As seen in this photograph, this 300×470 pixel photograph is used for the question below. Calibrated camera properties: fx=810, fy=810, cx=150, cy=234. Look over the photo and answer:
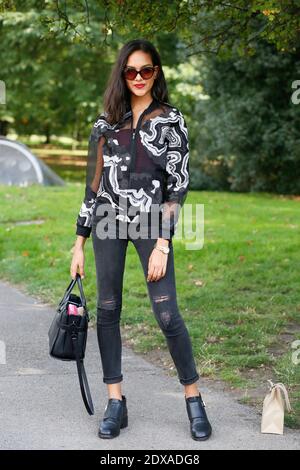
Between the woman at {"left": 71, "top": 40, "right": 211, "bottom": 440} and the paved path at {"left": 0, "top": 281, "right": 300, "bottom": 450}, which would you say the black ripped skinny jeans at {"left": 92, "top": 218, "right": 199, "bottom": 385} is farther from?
the paved path at {"left": 0, "top": 281, "right": 300, "bottom": 450}

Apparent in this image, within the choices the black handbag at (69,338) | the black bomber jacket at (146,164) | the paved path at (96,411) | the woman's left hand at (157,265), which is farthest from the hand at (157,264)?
the paved path at (96,411)

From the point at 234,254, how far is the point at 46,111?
1837cm

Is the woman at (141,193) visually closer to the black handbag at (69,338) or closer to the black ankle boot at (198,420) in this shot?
the black ankle boot at (198,420)

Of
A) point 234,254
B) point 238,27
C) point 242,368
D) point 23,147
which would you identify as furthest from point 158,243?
point 23,147

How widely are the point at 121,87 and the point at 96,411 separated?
1765mm

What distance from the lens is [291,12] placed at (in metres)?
6.14

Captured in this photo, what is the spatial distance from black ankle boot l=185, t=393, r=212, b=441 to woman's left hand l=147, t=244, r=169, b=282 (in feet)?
2.18

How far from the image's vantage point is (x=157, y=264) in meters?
3.97

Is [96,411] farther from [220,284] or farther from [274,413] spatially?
[220,284]

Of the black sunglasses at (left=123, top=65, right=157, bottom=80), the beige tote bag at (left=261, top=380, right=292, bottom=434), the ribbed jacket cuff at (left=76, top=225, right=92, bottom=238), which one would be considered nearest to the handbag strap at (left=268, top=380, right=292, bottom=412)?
the beige tote bag at (left=261, top=380, right=292, bottom=434)

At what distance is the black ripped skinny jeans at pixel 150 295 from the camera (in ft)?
13.2

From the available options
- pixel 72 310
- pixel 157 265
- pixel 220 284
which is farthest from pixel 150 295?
pixel 220 284

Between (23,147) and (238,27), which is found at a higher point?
(238,27)

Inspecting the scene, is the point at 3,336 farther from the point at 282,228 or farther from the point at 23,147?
the point at 23,147
